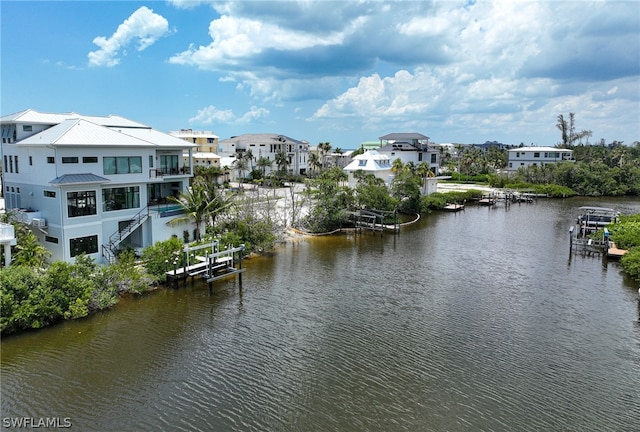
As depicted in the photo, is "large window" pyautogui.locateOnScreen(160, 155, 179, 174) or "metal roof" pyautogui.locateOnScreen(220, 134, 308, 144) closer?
"large window" pyautogui.locateOnScreen(160, 155, 179, 174)

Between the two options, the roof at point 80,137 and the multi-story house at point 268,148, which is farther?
the multi-story house at point 268,148

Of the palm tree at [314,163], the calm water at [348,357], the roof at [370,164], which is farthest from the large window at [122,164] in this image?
the palm tree at [314,163]

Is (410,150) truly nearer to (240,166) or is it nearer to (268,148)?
(268,148)

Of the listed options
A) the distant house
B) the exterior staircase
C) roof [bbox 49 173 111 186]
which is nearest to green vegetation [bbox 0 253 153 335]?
the exterior staircase

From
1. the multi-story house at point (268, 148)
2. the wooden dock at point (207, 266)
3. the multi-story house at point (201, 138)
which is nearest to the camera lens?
the wooden dock at point (207, 266)

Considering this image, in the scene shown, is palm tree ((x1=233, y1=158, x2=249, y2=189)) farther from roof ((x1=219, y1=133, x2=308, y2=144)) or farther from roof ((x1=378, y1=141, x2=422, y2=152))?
roof ((x1=378, y1=141, x2=422, y2=152))

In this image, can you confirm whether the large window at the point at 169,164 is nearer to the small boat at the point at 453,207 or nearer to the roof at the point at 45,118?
the roof at the point at 45,118

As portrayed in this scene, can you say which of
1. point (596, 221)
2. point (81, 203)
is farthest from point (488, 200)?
point (81, 203)
